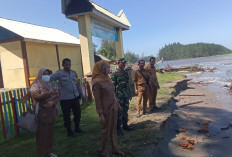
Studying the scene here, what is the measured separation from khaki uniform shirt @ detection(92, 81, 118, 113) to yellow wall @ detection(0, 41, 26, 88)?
9.47 metres

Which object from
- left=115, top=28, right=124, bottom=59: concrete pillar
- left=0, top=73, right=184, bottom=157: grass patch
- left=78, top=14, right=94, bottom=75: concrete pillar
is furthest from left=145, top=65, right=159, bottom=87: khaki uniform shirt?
left=115, top=28, right=124, bottom=59: concrete pillar

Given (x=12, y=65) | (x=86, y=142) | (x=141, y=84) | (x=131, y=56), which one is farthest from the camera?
(x=131, y=56)

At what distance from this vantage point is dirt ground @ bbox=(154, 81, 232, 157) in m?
4.22

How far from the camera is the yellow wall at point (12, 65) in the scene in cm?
1129

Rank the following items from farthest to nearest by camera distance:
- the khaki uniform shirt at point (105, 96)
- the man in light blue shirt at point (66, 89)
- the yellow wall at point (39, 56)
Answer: the yellow wall at point (39, 56) → the man in light blue shirt at point (66, 89) → the khaki uniform shirt at point (105, 96)

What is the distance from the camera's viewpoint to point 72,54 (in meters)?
16.0

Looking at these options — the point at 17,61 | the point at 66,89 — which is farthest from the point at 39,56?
the point at 66,89

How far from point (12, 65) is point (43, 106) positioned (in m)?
9.64

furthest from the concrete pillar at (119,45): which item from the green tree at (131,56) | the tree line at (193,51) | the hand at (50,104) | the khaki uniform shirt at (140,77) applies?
the tree line at (193,51)

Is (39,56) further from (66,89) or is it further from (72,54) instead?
(66,89)

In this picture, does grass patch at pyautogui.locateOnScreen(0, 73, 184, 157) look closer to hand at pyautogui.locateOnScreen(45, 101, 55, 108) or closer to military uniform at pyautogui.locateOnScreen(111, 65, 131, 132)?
military uniform at pyautogui.locateOnScreen(111, 65, 131, 132)

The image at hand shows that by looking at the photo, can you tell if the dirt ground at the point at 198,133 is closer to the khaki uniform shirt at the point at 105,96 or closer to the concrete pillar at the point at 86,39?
the khaki uniform shirt at the point at 105,96

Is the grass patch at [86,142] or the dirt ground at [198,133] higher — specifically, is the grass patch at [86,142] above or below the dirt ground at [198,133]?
above

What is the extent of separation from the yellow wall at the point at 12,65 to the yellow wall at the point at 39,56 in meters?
0.52
